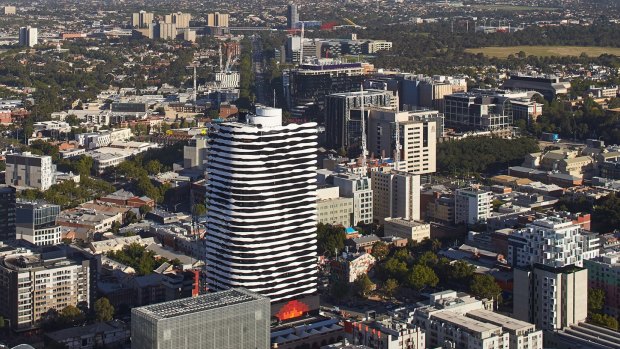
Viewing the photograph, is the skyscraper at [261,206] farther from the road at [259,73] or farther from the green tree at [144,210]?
the road at [259,73]

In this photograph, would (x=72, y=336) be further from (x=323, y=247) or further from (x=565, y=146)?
(x=565, y=146)

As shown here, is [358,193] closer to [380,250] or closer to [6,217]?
[380,250]

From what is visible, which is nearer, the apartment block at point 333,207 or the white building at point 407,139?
the apartment block at point 333,207

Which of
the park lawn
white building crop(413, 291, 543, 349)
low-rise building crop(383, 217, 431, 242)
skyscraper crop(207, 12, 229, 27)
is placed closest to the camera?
white building crop(413, 291, 543, 349)

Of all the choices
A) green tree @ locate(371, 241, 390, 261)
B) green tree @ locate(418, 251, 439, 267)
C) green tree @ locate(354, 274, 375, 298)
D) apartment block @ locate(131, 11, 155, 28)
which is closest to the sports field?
apartment block @ locate(131, 11, 155, 28)

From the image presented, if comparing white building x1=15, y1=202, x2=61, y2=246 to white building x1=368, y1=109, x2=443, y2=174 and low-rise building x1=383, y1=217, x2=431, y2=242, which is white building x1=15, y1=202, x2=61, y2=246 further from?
white building x1=368, y1=109, x2=443, y2=174

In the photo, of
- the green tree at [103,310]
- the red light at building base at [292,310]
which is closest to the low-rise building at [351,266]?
the red light at building base at [292,310]
